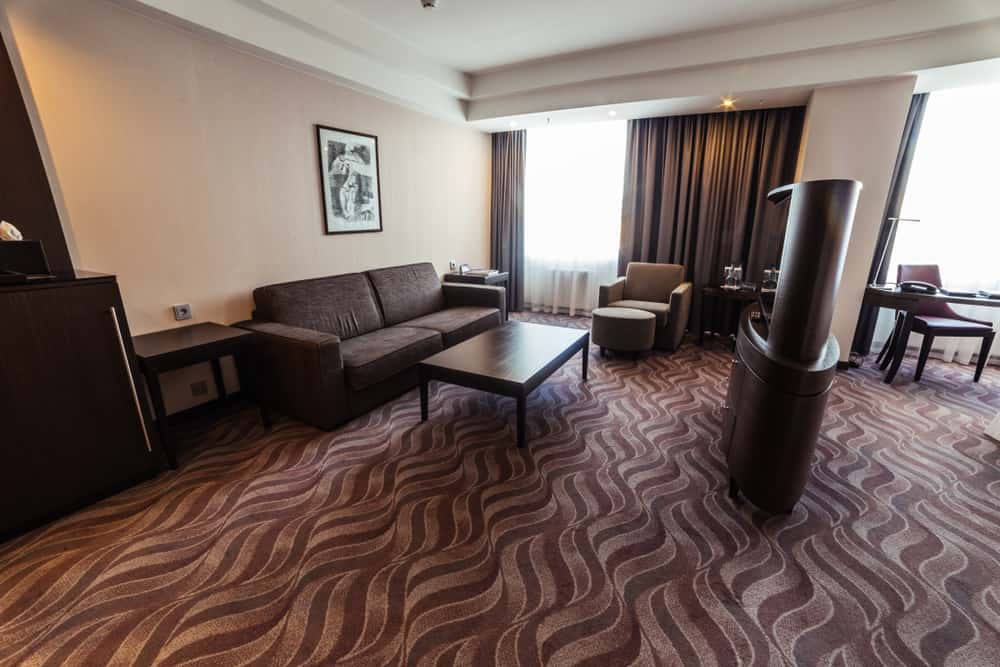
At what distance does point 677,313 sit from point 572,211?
1.94 m

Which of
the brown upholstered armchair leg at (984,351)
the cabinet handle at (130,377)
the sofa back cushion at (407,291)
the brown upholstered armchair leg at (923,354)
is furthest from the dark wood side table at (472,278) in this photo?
the brown upholstered armchair leg at (984,351)

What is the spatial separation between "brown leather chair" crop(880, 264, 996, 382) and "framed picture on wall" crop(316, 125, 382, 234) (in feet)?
14.8

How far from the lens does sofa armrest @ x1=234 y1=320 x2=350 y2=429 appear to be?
242 cm

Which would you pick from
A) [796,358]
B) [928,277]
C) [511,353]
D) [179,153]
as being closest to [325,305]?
[179,153]

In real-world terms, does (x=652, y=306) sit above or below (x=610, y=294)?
below

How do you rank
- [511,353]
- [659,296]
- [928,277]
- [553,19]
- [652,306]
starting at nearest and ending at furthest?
[511,353]
[553,19]
[928,277]
[652,306]
[659,296]

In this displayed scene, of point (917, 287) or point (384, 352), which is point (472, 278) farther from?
point (917, 287)

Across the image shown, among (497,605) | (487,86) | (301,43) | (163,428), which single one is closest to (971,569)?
(497,605)

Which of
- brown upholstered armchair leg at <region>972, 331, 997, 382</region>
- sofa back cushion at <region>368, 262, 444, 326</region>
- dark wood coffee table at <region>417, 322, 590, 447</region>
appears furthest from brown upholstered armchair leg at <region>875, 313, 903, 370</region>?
sofa back cushion at <region>368, 262, 444, 326</region>

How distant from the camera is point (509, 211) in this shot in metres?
5.39

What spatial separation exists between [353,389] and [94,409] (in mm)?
1160

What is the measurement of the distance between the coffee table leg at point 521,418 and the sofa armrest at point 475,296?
6.08 feet

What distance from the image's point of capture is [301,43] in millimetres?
2854

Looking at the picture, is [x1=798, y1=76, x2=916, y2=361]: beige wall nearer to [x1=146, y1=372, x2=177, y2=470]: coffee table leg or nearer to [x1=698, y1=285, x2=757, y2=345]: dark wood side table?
[x1=698, y1=285, x2=757, y2=345]: dark wood side table
